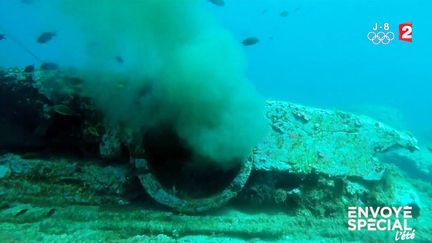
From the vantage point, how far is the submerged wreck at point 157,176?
5.33 metres

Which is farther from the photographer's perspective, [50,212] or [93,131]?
[93,131]

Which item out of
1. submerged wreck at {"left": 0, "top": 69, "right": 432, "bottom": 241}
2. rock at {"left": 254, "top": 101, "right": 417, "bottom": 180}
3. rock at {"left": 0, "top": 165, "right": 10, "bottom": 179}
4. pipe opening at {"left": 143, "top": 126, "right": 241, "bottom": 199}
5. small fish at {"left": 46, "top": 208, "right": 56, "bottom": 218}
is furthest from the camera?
pipe opening at {"left": 143, "top": 126, "right": 241, "bottom": 199}

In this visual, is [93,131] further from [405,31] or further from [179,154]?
[405,31]

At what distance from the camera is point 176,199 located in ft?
17.7

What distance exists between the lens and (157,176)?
6.22 meters

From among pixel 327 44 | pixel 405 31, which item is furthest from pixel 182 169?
pixel 327 44

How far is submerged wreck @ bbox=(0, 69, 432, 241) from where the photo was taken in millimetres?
5328

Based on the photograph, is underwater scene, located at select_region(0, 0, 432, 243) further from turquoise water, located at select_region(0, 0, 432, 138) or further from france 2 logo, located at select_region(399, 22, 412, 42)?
turquoise water, located at select_region(0, 0, 432, 138)

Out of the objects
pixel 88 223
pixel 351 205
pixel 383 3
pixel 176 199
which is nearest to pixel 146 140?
pixel 176 199

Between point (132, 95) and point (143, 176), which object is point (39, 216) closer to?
point (143, 176)

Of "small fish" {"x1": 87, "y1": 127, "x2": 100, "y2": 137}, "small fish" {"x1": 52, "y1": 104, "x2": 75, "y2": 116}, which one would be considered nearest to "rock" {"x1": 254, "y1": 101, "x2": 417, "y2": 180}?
"small fish" {"x1": 87, "y1": 127, "x2": 100, "y2": 137}

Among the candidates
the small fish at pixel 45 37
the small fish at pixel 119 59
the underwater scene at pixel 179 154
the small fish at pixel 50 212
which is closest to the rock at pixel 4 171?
the underwater scene at pixel 179 154

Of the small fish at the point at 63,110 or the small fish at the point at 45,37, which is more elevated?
the small fish at the point at 45,37

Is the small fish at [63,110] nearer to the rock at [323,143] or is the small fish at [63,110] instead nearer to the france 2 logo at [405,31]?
the rock at [323,143]
